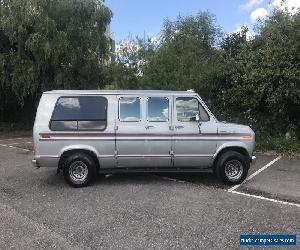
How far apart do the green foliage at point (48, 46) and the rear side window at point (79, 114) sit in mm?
10174

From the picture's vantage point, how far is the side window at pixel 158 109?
366 inches

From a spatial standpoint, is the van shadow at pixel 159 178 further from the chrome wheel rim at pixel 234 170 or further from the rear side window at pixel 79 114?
the rear side window at pixel 79 114

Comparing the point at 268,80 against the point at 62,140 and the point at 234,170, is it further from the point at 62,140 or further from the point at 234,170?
the point at 62,140

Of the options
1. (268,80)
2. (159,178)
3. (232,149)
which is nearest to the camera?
(232,149)

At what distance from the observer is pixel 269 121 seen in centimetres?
1450

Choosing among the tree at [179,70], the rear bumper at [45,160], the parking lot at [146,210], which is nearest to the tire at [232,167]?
the parking lot at [146,210]

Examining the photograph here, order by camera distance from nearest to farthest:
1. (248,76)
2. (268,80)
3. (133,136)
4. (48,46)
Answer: (133,136) → (268,80) → (248,76) → (48,46)

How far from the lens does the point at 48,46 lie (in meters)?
18.7

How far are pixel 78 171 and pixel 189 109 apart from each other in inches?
109

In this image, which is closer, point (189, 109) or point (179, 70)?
point (189, 109)

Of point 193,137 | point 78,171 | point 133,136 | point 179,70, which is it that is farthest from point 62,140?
point 179,70

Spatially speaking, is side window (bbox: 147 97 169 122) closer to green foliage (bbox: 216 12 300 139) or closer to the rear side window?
the rear side window

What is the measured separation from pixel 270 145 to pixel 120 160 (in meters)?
6.20

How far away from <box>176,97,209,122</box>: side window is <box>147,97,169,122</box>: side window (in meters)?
0.26
